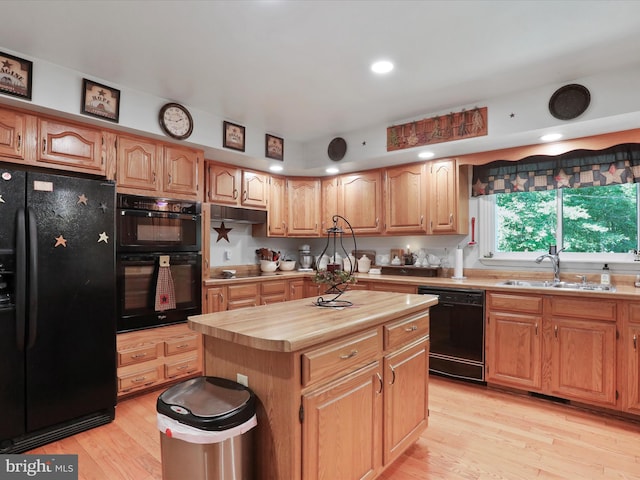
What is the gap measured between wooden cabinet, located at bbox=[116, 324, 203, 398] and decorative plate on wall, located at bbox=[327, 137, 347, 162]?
2.41 metres

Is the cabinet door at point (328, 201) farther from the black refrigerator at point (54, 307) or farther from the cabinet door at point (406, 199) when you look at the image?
the black refrigerator at point (54, 307)

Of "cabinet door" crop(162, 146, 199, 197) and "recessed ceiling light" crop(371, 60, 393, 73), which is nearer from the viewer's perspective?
"recessed ceiling light" crop(371, 60, 393, 73)

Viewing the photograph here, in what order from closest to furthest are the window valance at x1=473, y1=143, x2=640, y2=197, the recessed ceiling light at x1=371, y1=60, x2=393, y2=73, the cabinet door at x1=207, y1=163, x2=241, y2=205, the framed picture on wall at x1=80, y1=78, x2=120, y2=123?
1. the recessed ceiling light at x1=371, y1=60, x2=393, y2=73
2. the framed picture on wall at x1=80, y1=78, x2=120, y2=123
3. the window valance at x1=473, y1=143, x2=640, y2=197
4. the cabinet door at x1=207, y1=163, x2=241, y2=205

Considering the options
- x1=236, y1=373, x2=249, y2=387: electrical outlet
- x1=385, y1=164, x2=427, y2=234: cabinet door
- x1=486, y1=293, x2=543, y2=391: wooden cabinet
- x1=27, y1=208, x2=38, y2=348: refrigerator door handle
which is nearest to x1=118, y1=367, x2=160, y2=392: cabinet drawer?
x1=27, y1=208, x2=38, y2=348: refrigerator door handle

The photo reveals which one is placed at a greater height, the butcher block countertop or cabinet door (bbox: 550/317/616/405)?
the butcher block countertop

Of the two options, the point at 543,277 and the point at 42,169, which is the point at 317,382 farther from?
the point at 543,277

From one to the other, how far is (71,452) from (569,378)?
3.58 meters

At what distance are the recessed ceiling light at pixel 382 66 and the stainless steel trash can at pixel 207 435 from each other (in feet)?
7.45

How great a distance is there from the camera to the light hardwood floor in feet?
6.95

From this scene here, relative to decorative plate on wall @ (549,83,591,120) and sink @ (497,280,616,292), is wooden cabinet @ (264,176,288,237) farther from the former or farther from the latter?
decorative plate on wall @ (549,83,591,120)

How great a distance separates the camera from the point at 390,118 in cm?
376

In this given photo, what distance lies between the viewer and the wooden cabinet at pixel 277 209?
4.56m

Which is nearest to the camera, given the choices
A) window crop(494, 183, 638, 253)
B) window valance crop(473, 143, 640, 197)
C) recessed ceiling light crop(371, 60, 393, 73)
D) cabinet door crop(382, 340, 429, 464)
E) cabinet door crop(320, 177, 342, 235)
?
cabinet door crop(382, 340, 429, 464)

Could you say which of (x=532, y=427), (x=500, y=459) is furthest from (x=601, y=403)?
(x=500, y=459)
